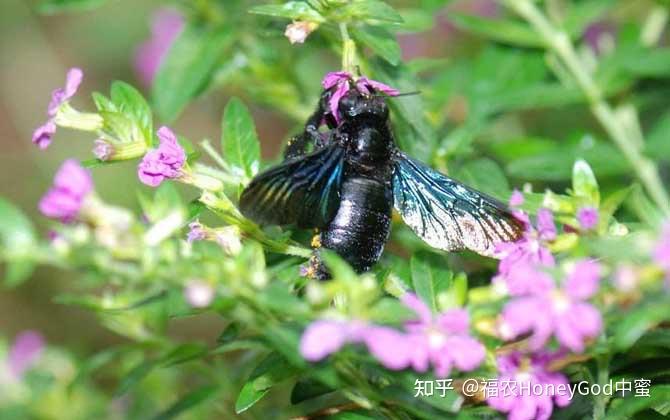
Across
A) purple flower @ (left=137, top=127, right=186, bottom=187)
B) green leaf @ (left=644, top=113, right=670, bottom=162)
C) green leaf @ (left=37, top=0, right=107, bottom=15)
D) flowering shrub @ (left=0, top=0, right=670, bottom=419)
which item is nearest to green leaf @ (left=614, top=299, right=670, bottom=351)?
flowering shrub @ (left=0, top=0, right=670, bottom=419)

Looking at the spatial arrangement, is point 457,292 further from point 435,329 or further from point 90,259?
point 90,259

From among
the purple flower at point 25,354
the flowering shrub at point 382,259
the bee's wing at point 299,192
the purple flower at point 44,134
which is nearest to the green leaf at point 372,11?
the flowering shrub at point 382,259

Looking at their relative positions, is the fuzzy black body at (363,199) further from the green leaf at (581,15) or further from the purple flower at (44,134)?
the green leaf at (581,15)

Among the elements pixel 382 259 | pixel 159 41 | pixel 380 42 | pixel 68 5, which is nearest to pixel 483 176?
pixel 382 259

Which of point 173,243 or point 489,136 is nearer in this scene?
point 173,243

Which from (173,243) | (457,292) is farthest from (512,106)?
(173,243)

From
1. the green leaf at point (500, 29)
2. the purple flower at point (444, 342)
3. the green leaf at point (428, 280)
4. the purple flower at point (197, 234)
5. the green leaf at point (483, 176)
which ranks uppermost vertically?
the green leaf at point (500, 29)
